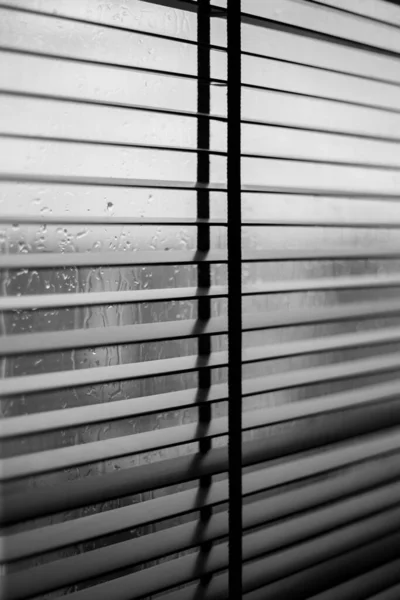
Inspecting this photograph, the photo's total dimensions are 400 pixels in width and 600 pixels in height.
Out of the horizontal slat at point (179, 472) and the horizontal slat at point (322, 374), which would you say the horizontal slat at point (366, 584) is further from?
the horizontal slat at point (322, 374)

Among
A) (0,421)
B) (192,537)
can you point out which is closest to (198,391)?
(192,537)

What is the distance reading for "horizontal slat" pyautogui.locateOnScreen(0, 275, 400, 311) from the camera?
37.8 inches

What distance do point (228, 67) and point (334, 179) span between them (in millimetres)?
430

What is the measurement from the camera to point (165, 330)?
1.09 meters

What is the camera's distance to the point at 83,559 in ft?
3.40

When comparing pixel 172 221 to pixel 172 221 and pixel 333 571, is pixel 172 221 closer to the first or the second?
pixel 172 221

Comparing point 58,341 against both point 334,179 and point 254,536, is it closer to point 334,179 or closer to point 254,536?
point 254,536

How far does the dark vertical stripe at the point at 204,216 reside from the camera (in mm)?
1168

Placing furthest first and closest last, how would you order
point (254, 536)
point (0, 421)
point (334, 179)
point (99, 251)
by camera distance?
point (334, 179), point (254, 536), point (99, 251), point (0, 421)

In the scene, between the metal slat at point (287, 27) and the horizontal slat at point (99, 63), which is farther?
the metal slat at point (287, 27)

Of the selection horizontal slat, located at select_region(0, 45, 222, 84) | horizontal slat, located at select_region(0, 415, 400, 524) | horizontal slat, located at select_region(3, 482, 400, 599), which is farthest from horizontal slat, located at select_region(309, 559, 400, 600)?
horizontal slat, located at select_region(0, 45, 222, 84)

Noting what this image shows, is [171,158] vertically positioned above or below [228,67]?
below

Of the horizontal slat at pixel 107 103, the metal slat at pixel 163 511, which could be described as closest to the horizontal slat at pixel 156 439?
the metal slat at pixel 163 511

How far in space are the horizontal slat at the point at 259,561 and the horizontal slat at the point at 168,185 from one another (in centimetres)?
71
